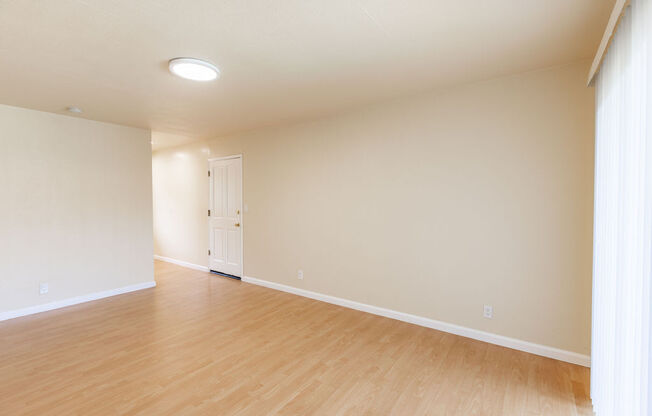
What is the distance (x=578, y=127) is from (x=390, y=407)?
2614 millimetres

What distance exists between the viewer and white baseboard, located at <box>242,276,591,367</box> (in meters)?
2.44

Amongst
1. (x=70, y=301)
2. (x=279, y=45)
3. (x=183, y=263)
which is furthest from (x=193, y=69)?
(x=183, y=263)

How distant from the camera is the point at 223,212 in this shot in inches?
209

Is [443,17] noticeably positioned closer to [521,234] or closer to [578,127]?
[578,127]

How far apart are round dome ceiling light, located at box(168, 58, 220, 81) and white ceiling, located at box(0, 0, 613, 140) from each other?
0.07 m

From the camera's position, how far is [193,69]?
7.73 feet

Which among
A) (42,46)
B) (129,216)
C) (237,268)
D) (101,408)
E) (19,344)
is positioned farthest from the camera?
(237,268)

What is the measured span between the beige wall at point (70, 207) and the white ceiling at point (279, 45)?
0.65 metres

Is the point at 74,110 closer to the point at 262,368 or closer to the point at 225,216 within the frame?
the point at 225,216

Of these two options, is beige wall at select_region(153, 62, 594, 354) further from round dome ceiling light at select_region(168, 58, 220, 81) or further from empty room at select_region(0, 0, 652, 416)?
round dome ceiling light at select_region(168, 58, 220, 81)

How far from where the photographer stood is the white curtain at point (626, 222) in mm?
1184

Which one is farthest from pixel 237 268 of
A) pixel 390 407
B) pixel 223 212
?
pixel 390 407

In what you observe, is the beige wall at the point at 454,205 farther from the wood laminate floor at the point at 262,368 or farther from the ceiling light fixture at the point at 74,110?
the ceiling light fixture at the point at 74,110

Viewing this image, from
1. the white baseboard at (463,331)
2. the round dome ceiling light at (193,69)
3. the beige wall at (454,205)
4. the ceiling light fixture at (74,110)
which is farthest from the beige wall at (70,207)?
the white baseboard at (463,331)
